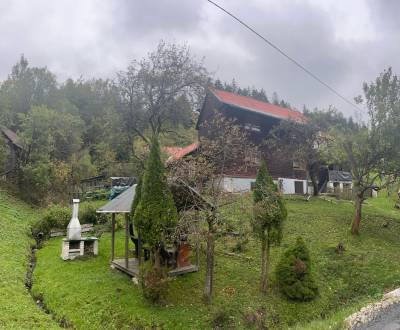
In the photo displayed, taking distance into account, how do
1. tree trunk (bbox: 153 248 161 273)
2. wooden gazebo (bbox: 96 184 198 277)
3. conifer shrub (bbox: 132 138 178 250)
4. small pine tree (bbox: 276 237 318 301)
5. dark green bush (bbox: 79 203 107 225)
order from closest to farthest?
1. conifer shrub (bbox: 132 138 178 250)
2. tree trunk (bbox: 153 248 161 273)
3. small pine tree (bbox: 276 237 318 301)
4. wooden gazebo (bbox: 96 184 198 277)
5. dark green bush (bbox: 79 203 107 225)

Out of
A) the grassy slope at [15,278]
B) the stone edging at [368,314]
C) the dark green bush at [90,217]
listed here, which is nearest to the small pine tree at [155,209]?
the grassy slope at [15,278]

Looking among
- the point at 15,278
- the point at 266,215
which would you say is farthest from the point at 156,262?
the point at 15,278

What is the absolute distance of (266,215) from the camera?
1051cm

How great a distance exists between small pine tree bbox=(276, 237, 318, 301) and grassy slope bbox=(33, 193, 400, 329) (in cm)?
28

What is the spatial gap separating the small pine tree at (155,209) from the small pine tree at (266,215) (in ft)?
8.80

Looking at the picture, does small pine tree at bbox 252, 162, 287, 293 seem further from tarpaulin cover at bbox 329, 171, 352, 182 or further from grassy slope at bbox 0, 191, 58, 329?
tarpaulin cover at bbox 329, 171, 352, 182

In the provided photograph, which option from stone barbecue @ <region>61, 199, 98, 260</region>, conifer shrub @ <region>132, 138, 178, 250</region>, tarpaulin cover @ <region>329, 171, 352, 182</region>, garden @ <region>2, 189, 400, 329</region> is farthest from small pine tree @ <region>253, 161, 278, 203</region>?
tarpaulin cover @ <region>329, 171, 352, 182</region>

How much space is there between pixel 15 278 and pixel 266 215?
8.01 m

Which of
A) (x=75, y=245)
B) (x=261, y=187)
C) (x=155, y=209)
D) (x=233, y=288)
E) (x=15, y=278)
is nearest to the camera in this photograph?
(x=155, y=209)

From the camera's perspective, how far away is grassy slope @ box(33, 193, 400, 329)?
8.91 meters

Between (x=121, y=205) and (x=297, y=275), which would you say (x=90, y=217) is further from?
(x=297, y=275)

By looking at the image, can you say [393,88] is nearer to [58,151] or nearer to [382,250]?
[382,250]

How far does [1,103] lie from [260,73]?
1296 inches

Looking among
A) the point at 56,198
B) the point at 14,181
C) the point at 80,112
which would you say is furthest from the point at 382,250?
the point at 80,112
